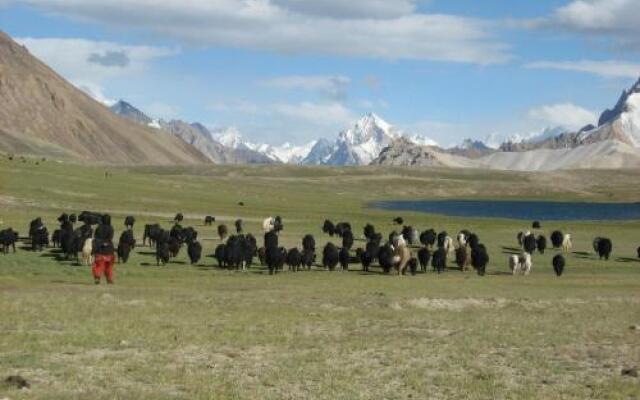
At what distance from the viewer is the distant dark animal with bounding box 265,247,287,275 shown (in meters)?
42.1

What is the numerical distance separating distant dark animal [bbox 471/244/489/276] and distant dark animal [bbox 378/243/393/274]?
4.60m

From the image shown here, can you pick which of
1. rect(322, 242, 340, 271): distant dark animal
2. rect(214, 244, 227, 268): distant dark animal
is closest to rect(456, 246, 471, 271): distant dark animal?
rect(322, 242, 340, 271): distant dark animal

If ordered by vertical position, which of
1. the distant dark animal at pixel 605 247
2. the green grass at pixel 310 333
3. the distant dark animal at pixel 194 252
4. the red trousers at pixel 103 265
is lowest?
the green grass at pixel 310 333

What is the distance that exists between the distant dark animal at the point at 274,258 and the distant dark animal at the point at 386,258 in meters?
5.15

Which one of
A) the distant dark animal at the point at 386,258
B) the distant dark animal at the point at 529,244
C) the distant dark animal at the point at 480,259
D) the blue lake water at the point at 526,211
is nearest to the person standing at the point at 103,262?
the distant dark animal at the point at 386,258

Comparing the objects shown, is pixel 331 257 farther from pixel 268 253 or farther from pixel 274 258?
pixel 268 253

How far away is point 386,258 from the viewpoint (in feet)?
143

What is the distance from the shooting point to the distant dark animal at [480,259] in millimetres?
44188

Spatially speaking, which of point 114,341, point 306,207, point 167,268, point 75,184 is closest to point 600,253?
point 167,268

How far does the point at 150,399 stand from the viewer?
14.2 m

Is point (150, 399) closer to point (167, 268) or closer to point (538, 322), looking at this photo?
point (538, 322)

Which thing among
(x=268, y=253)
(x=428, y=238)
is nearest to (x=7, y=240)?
(x=268, y=253)

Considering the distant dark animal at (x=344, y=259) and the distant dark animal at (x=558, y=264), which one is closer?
the distant dark animal at (x=558, y=264)

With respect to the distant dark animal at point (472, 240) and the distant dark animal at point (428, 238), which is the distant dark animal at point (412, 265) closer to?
the distant dark animal at point (472, 240)
